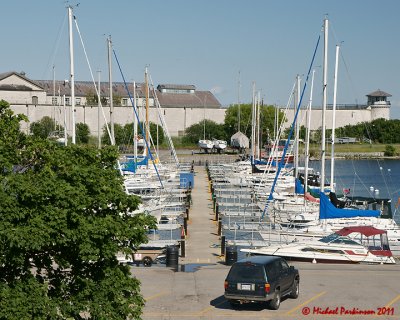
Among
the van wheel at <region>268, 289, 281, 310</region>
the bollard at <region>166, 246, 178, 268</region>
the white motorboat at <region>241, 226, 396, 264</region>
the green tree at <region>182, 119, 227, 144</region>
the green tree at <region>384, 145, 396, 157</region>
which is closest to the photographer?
the van wheel at <region>268, 289, 281, 310</region>

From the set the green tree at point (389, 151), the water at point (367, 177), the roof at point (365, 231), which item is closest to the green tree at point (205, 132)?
the water at point (367, 177)

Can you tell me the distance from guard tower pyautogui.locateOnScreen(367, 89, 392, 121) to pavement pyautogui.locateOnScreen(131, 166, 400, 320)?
433ft

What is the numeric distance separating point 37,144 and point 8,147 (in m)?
0.60

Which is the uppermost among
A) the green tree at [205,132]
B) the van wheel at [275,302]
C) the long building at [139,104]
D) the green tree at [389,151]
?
the long building at [139,104]

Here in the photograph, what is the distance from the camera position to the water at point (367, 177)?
7788cm

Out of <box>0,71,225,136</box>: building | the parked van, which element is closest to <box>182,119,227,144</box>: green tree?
<box>0,71,225,136</box>: building

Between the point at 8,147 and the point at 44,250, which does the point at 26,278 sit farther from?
the point at 8,147

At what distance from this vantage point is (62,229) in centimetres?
1476

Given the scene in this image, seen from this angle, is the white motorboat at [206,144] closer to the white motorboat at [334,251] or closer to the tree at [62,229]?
the white motorboat at [334,251]

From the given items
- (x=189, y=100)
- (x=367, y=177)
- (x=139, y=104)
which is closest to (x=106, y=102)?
(x=139, y=104)

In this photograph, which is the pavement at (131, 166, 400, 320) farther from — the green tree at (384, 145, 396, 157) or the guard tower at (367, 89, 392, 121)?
the guard tower at (367, 89, 392, 121)

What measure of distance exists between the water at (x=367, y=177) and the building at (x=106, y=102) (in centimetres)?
2816

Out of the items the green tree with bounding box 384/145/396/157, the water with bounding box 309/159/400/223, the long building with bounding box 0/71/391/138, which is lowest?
the water with bounding box 309/159/400/223

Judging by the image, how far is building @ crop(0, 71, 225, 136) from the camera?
421 ft
